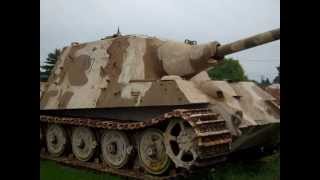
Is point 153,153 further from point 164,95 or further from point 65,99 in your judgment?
point 65,99

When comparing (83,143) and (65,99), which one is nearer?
(83,143)

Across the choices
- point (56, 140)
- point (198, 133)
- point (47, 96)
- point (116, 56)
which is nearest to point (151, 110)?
point (198, 133)

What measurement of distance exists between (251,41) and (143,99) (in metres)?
2.04

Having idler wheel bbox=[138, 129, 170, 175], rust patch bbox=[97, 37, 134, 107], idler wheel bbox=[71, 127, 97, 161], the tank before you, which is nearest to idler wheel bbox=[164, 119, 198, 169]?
the tank

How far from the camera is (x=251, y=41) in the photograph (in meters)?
6.77

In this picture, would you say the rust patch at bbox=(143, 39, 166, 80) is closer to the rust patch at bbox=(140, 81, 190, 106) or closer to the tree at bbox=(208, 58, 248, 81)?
the rust patch at bbox=(140, 81, 190, 106)

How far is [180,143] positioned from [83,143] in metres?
2.75

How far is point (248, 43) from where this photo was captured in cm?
682

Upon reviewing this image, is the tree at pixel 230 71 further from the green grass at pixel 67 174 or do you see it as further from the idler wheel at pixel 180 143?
the idler wheel at pixel 180 143

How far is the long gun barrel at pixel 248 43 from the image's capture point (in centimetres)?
634

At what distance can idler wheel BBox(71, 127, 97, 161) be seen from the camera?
8188 mm

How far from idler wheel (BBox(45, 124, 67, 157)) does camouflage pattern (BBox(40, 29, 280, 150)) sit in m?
0.52
